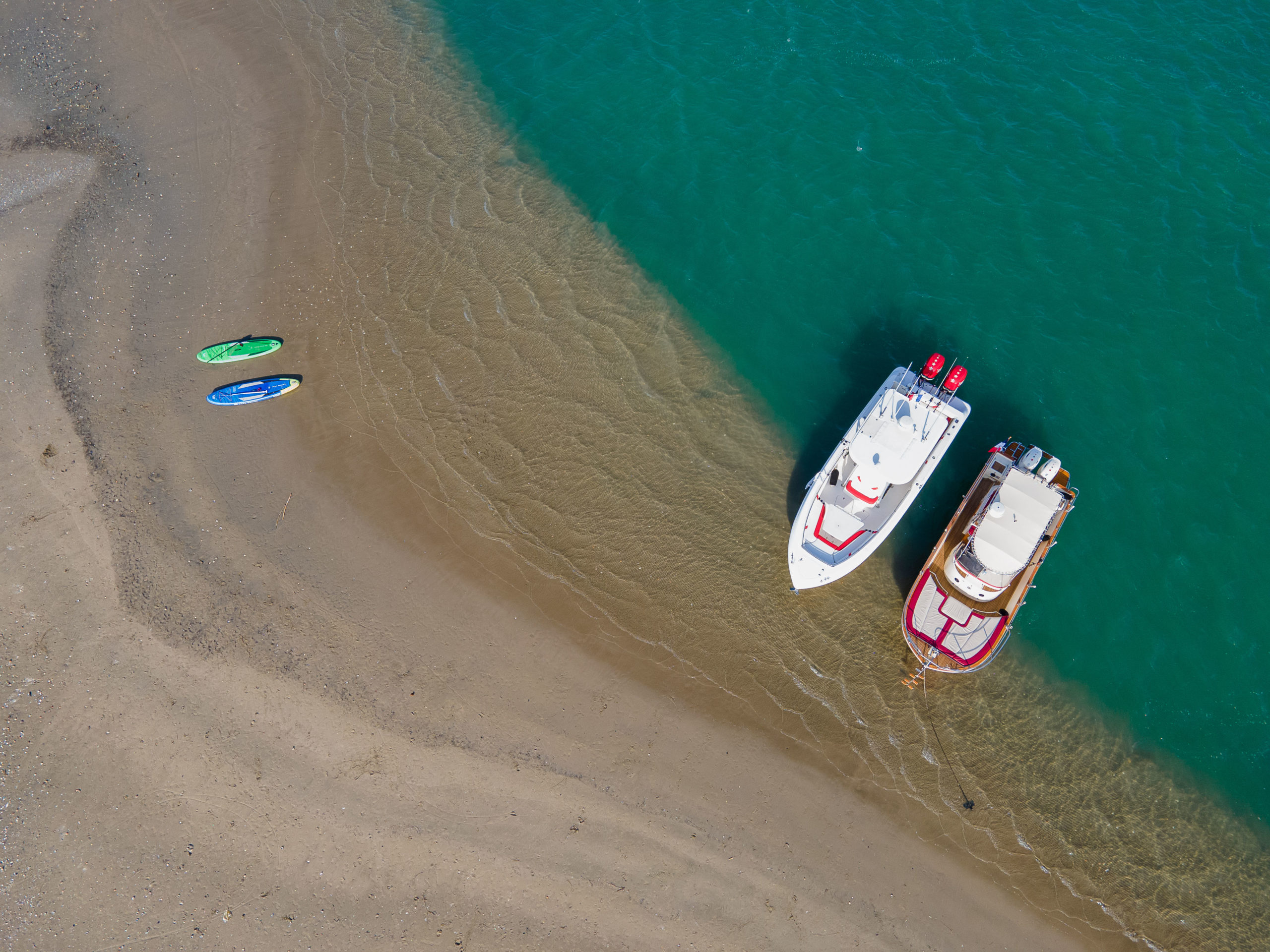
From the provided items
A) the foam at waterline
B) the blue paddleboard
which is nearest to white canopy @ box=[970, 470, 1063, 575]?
the foam at waterline

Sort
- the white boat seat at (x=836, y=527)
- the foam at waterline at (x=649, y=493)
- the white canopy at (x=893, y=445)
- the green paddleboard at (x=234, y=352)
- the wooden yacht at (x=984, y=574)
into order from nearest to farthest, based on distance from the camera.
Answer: the foam at waterline at (x=649, y=493)
the wooden yacht at (x=984, y=574)
the white canopy at (x=893, y=445)
the white boat seat at (x=836, y=527)
the green paddleboard at (x=234, y=352)

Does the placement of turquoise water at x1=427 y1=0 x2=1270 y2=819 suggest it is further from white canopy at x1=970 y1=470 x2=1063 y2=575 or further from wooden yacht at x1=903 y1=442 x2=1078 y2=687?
white canopy at x1=970 y1=470 x2=1063 y2=575

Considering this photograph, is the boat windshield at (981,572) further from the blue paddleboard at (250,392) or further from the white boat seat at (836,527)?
the blue paddleboard at (250,392)

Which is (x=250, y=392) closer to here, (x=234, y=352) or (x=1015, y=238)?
(x=234, y=352)

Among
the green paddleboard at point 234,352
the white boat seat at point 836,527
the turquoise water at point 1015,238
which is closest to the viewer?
the white boat seat at point 836,527

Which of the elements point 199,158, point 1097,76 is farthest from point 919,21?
point 199,158

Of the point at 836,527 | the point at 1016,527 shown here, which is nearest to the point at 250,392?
the point at 836,527

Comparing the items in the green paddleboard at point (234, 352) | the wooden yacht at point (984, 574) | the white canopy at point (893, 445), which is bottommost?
the wooden yacht at point (984, 574)

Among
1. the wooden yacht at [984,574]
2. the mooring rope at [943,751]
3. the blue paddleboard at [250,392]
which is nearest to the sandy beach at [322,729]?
the blue paddleboard at [250,392]
